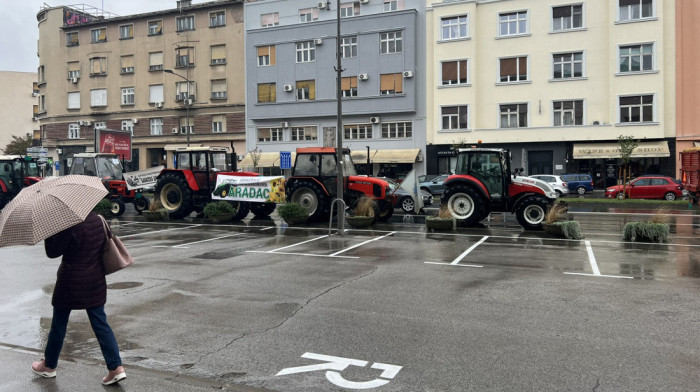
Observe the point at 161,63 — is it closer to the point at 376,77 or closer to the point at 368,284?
the point at 376,77

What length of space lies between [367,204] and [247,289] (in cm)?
900

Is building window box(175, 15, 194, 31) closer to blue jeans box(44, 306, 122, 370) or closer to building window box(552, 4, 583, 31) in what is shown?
building window box(552, 4, 583, 31)

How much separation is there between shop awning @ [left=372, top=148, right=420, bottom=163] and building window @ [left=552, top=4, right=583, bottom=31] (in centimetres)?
1229

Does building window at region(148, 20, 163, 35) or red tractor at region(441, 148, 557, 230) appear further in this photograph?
building window at region(148, 20, 163, 35)

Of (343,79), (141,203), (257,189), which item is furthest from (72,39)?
(257,189)

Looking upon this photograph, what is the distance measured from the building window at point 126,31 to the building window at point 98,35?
1.84 meters

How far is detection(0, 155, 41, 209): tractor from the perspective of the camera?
86.1 feet

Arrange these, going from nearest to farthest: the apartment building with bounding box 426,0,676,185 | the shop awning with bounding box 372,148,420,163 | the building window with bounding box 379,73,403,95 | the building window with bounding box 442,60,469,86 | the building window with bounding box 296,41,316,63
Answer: the apartment building with bounding box 426,0,676,185 < the building window with bounding box 442,60,469,86 < the shop awning with bounding box 372,148,420,163 < the building window with bounding box 379,73,403,95 < the building window with bounding box 296,41,316,63

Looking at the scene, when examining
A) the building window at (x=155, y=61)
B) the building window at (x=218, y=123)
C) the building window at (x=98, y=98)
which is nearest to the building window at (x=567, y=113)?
the building window at (x=218, y=123)

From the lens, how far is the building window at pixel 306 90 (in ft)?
145

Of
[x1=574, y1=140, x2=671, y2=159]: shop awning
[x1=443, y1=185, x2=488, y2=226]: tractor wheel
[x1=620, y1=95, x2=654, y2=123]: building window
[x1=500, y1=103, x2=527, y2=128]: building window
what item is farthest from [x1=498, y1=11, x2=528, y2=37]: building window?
[x1=443, y1=185, x2=488, y2=226]: tractor wheel

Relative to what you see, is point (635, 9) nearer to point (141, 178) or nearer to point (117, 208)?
point (141, 178)

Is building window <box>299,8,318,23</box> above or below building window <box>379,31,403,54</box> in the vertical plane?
above

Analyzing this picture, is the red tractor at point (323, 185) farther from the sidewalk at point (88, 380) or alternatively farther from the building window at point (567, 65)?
the building window at point (567, 65)
